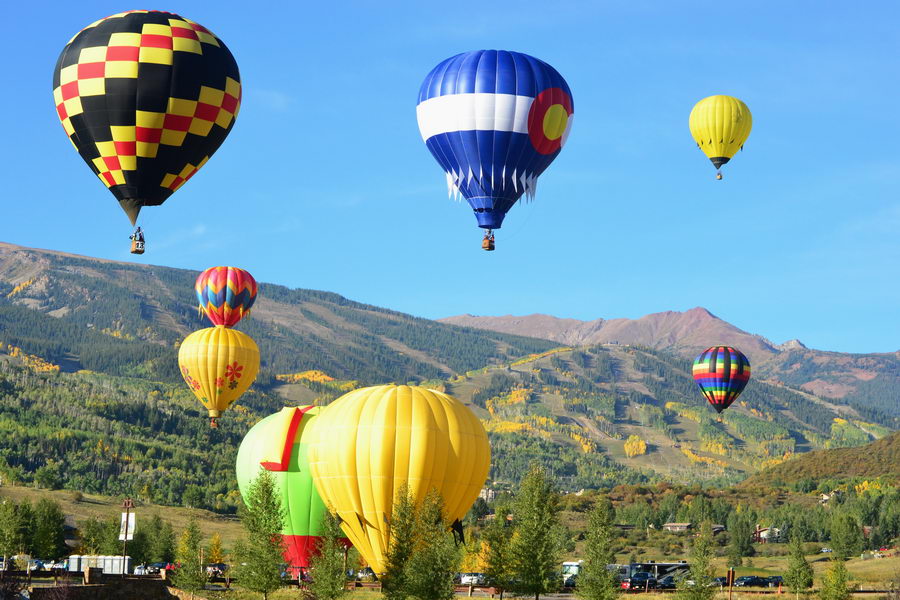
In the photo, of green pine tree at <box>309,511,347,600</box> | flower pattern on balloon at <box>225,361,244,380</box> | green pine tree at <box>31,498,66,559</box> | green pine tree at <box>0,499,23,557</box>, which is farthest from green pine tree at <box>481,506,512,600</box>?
green pine tree at <box>31,498,66,559</box>

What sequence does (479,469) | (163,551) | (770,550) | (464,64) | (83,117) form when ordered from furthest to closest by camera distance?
(770,550) → (163,551) → (464,64) → (479,469) → (83,117)

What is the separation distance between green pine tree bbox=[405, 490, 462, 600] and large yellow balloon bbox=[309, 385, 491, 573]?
1.64 m

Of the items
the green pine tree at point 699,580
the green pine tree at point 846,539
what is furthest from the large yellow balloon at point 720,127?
the green pine tree at point 846,539

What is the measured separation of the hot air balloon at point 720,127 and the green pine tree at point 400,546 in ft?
154

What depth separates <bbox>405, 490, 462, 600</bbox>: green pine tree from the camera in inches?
2335

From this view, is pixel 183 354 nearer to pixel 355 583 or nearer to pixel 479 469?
pixel 355 583

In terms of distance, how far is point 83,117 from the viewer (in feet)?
191

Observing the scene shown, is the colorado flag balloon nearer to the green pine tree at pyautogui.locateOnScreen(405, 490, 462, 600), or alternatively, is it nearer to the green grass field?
the green pine tree at pyautogui.locateOnScreen(405, 490, 462, 600)

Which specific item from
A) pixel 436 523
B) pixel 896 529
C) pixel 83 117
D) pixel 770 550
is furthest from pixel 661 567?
pixel 896 529

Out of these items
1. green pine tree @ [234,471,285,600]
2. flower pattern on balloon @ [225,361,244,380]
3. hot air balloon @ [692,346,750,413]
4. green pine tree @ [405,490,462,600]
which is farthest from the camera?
hot air balloon @ [692,346,750,413]

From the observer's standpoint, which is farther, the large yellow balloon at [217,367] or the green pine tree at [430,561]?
the large yellow balloon at [217,367]

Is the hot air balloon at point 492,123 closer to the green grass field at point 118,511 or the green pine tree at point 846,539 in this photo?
the green pine tree at point 846,539

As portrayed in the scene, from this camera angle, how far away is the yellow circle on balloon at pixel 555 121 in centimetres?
6919

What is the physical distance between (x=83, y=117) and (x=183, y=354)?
41.4 meters
